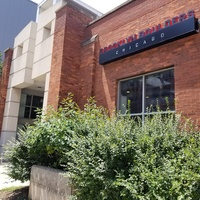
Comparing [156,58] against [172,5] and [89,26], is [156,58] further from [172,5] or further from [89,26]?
[89,26]

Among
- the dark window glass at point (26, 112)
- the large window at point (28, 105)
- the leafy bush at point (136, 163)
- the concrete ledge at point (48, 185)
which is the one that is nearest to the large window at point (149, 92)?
the leafy bush at point (136, 163)

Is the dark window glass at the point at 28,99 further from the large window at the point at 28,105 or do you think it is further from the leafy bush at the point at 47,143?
the leafy bush at the point at 47,143

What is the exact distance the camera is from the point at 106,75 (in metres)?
8.48

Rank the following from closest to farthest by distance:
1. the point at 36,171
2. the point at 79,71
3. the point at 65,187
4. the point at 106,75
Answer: the point at 65,187 → the point at 36,171 → the point at 106,75 → the point at 79,71

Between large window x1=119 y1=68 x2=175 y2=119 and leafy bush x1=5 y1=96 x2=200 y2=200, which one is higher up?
large window x1=119 y1=68 x2=175 y2=119

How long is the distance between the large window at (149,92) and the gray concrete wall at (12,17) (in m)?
20.9

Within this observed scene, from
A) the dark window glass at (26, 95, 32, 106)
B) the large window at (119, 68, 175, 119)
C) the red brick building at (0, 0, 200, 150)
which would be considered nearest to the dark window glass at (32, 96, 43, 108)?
the dark window glass at (26, 95, 32, 106)

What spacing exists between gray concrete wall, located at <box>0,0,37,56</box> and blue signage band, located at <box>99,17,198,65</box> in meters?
20.1

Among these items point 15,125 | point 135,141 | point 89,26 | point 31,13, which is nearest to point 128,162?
point 135,141

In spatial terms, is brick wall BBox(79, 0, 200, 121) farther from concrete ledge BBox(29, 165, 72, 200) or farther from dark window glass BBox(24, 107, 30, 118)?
dark window glass BBox(24, 107, 30, 118)

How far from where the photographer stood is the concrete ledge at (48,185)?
4.56 m

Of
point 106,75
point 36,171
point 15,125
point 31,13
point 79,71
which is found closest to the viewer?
point 36,171

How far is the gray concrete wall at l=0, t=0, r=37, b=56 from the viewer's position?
24.7 metres

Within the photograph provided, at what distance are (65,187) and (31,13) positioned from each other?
27.6 m
